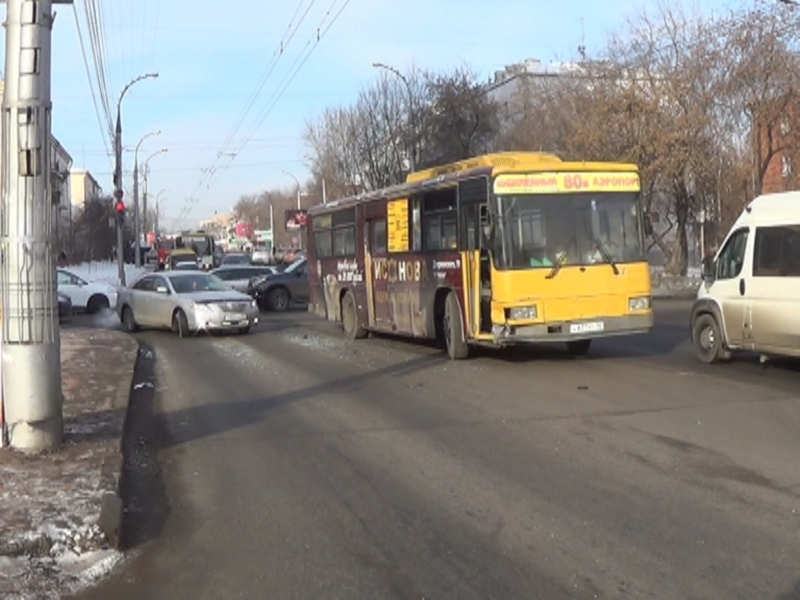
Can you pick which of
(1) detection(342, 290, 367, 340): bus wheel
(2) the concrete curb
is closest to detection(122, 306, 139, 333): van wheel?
(1) detection(342, 290, 367, 340): bus wheel

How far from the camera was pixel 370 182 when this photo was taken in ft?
176

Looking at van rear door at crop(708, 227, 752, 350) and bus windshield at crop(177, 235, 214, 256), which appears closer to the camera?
van rear door at crop(708, 227, 752, 350)

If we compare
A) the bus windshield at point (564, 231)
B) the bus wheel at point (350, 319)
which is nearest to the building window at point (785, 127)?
the bus wheel at point (350, 319)

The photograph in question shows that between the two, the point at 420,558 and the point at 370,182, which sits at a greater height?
the point at 370,182

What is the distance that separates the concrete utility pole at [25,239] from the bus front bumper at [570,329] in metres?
7.30

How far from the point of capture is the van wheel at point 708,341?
1416cm

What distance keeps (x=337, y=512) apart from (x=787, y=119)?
103 feet

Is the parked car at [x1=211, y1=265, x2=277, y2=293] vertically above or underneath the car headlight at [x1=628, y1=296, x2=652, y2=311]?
above

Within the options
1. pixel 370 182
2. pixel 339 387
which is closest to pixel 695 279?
pixel 370 182

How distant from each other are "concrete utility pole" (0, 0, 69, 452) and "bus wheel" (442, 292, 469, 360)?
8167 millimetres

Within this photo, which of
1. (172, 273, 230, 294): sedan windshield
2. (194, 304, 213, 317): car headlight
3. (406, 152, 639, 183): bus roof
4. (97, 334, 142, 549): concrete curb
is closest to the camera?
(97, 334, 142, 549): concrete curb

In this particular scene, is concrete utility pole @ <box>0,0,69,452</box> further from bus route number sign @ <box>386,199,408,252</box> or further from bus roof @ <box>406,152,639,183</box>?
bus route number sign @ <box>386,199,408,252</box>

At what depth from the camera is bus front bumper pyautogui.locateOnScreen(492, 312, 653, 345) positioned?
14086 millimetres

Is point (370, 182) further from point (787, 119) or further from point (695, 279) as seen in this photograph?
point (787, 119)
